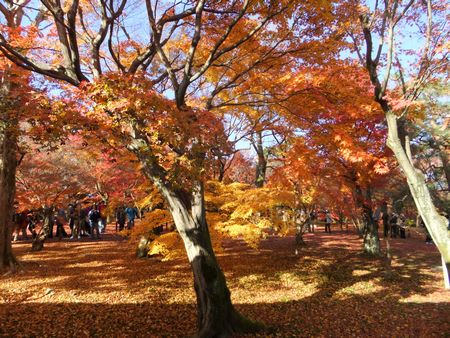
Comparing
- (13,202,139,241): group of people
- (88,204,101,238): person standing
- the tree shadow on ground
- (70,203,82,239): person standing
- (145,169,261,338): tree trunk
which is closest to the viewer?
(145,169,261,338): tree trunk

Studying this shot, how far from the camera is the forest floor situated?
630 centimetres

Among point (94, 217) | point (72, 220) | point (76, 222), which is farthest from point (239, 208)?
point (72, 220)

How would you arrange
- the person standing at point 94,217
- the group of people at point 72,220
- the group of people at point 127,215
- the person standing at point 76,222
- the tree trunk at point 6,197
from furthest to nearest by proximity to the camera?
the group of people at point 127,215 < the person standing at point 76,222 < the person standing at point 94,217 < the group of people at point 72,220 < the tree trunk at point 6,197

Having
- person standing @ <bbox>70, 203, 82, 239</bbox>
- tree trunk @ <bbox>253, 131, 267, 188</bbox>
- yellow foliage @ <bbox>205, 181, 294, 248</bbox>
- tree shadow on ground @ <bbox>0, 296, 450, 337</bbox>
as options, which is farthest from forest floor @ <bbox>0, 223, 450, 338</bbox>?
tree trunk @ <bbox>253, 131, 267, 188</bbox>

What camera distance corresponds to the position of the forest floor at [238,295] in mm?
6305

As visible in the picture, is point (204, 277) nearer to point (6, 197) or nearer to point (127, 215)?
point (6, 197)

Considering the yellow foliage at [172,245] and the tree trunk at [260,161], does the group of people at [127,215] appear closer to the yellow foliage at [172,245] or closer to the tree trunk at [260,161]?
the tree trunk at [260,161]

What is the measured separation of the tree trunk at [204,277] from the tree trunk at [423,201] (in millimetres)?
3890

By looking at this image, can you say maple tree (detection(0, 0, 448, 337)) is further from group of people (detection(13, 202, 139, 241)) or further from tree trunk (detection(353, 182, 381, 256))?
group of people (detection(13, 202, 139, 241))

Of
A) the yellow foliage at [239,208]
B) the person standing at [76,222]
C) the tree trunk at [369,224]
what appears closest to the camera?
the yellow foliage at [239,208]

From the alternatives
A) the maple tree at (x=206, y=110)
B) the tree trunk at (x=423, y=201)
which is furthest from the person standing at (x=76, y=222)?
the tree trunk at (x=423, y=201)

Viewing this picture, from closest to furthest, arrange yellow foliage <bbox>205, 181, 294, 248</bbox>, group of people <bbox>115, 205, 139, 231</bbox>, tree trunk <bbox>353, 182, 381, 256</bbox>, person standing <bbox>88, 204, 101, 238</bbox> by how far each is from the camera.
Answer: yellow foliage <bbox>205, 181, 294, 248</bbox>
tree trunk <bbox>353, 182, 381, 256</bbox>
person standing <bbox>88, 204, 101, 238</bbox>
group of people <bbox>115, 205, 139, 231</bbox>

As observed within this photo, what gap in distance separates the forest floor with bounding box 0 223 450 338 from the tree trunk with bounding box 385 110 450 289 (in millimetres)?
1706

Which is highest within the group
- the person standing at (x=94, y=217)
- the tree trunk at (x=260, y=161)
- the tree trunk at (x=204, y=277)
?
the tree trunk at (x=260, y=161)
